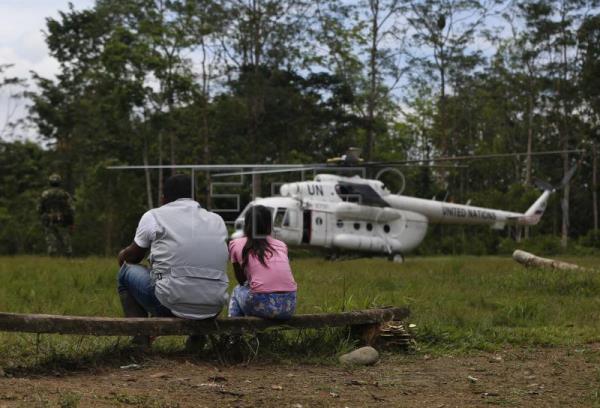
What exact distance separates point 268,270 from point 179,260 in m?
0.75

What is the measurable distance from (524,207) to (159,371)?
2937 cm

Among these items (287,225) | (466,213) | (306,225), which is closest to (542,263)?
(287,225)

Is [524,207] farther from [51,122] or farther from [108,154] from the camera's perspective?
[51,122]

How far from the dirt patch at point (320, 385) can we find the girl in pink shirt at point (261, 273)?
1.34ft

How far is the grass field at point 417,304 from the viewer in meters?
5.80

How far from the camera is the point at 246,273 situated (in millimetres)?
5887

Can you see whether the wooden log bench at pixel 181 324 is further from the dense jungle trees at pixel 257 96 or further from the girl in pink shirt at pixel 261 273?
the dense jungle trees at pixel 257 96

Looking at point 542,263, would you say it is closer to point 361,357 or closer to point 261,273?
point 361,357

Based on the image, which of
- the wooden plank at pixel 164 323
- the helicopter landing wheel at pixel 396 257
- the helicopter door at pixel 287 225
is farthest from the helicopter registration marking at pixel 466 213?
the wooden plank at pixel 164 323

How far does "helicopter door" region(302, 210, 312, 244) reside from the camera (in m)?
20.6

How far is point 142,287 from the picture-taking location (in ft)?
18.0

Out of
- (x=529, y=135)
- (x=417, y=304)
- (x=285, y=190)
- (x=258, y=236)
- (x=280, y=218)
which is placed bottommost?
(x=417, y=304)

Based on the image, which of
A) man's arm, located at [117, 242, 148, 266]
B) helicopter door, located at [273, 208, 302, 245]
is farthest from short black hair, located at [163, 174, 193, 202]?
helicopter door, located at [273, 208, 302, 245]

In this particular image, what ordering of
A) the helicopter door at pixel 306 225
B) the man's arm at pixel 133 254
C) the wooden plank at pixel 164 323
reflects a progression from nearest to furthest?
the wooden plank at pixel 164 323 → the man's arm at pixel 133 254 → the helicopter door at pixel 306 225
